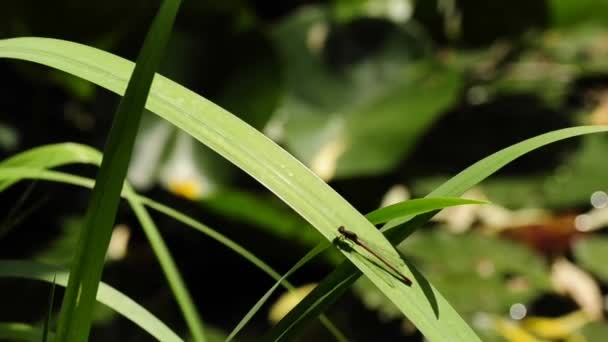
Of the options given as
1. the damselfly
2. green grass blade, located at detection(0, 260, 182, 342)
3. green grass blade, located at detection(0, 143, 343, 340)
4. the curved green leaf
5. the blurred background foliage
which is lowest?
the damselfly

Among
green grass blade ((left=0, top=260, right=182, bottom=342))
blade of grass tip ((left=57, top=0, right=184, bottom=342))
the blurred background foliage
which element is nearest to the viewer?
blade of grass tip ((left=57, top=0, right=184, bottom=342))

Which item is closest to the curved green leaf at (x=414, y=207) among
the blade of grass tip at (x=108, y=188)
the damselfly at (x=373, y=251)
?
the damselfly at (x=373, y=251)

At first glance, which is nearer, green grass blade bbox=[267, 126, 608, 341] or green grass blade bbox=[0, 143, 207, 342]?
green grass blade bbox=[267, 126, 608, 341]

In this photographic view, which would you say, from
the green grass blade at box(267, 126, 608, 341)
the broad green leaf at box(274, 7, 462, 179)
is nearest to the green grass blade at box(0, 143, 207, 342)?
the green grass blade at box(267, 126, 608, 341)

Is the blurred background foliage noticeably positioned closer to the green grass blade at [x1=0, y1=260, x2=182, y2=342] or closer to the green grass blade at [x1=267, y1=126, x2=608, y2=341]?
the green grass blade at [x1=0, y1=260, x2=182, y2=342]

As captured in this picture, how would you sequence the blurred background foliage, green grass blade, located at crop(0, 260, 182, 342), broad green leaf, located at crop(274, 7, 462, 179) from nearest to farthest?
green grass blade, located at crop(0, 260, 182, 342)
the blurred background foliage
broad green leaf, located at crop(274, 7, 462, 179)

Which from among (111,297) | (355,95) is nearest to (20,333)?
(111,297)
